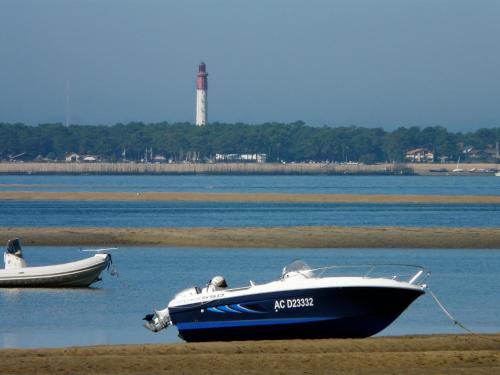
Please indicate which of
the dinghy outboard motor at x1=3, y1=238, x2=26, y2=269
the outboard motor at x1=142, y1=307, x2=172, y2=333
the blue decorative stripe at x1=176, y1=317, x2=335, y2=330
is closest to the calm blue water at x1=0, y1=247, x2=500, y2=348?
the outboard motor at x1=142, y1=307, x2=172, y2=333

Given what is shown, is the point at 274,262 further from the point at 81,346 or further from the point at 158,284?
the point at 81,346

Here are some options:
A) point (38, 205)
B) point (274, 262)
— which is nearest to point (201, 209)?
point (38, 205)

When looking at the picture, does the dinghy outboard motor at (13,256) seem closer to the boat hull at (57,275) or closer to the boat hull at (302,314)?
the boat hull at (57,275)

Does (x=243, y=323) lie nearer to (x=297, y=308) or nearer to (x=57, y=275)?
(x=297, y=308)

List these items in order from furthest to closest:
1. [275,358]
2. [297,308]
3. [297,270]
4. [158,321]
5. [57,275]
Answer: [57,275]
[158,321]
[297,270]
[297,308]
[275,358]

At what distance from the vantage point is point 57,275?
36.8 m

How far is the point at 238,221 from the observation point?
68.4 metres

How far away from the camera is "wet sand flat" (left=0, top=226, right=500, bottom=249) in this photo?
174 ft

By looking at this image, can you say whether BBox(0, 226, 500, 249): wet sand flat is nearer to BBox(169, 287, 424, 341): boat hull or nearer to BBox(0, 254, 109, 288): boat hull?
BBox(0, 254, 109, 288): boat hull

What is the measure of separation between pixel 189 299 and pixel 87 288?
1377 cm

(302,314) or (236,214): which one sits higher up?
(302,314)

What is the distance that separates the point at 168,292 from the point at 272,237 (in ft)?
66.0

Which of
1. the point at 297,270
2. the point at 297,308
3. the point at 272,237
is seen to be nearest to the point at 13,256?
the point at 297,270

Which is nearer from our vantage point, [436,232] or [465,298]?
[465,298]
